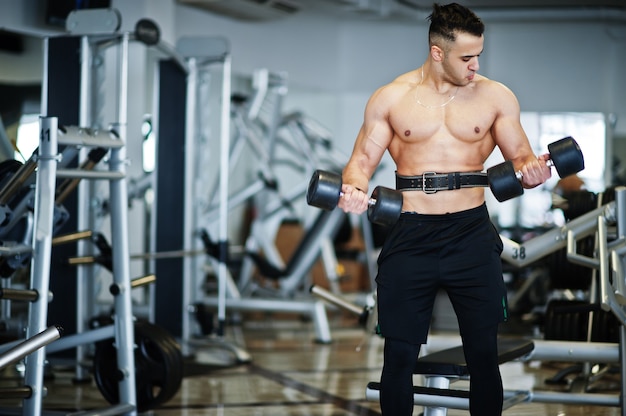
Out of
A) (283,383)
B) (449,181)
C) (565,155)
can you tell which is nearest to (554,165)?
(565,155)

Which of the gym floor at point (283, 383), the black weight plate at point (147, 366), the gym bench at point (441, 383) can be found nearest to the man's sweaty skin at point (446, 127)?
the gym bench at point (441, 383)

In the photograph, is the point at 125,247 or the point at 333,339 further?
the point at 333,339

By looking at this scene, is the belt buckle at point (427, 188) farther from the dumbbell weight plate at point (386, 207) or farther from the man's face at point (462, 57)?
the man's face at point (462, 57)

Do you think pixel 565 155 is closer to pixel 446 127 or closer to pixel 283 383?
pixel 446 127

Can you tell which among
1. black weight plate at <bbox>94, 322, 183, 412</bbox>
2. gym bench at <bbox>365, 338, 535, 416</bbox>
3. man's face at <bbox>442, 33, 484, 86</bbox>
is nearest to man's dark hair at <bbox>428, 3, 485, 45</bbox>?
man's face at <bbox>442, 33, 484, 86</bbox>

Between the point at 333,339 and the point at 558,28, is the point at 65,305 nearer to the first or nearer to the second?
the point at 333,339

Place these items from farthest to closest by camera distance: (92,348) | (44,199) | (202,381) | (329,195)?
(92,348) → (202,381) → (44,199) → (329,195)

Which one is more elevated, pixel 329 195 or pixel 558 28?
pixel 558 28

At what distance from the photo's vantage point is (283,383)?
15.4 feet

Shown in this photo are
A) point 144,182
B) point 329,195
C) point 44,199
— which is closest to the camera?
point 329,195

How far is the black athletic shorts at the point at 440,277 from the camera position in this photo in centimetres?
257

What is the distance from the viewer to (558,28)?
9641 mm

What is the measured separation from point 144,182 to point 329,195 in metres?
3.74

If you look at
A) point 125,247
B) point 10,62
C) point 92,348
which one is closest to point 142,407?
point 125,247
